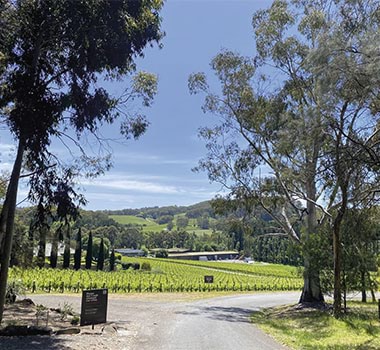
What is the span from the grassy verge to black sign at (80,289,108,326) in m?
5.00

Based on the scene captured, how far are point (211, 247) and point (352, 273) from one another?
389ft

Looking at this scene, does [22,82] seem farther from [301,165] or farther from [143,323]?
[301,165]

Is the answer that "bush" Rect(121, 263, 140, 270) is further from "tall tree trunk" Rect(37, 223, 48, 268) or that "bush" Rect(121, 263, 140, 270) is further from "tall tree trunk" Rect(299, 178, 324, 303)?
"tall tree trunk" Rect(299, 178, 324, 303)

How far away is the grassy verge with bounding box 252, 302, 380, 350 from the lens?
33.3 ft

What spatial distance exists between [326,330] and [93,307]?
7.24 m

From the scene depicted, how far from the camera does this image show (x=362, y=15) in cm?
958

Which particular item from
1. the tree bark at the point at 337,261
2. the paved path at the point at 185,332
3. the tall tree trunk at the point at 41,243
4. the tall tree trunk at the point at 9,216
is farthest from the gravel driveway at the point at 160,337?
the tree bark at the point at 337,261

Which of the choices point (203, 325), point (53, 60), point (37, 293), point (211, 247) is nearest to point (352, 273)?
point (203, 325)

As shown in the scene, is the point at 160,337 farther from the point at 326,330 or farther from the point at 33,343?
the point at 326,330

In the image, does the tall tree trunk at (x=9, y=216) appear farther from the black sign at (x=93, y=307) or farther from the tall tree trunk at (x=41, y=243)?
the black sign at (x=93, y=307)

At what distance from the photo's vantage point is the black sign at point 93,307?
10.7 m

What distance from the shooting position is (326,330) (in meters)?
12.4

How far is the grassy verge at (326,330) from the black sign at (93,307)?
5002 mm

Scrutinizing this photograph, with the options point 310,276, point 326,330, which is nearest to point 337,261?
point 326,330
